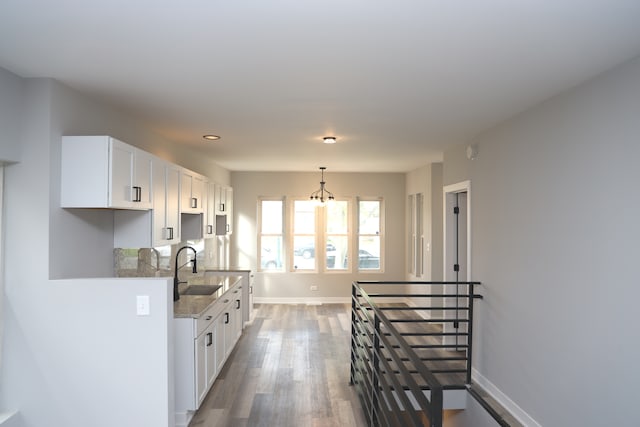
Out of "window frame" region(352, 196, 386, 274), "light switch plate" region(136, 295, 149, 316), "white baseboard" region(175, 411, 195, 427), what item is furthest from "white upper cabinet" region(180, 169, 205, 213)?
"window frame" region(352, 196, 386, 274)

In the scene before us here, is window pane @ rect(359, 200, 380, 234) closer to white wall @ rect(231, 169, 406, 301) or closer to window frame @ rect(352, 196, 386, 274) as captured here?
window frame @ rect(352, 196, 386, 274)

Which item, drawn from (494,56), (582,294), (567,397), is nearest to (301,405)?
(567,397)

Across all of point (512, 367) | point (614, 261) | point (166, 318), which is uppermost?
point (614, 261)

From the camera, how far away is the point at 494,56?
2346mm

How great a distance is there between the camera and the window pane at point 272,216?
28.1 ft

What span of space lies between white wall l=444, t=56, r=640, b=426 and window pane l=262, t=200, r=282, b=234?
4.86m

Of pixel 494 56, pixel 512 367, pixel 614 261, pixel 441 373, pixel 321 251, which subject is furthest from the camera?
pixel 321 251

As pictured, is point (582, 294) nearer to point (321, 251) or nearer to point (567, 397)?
point (567, 397)

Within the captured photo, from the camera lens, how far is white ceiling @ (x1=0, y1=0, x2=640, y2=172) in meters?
1.84

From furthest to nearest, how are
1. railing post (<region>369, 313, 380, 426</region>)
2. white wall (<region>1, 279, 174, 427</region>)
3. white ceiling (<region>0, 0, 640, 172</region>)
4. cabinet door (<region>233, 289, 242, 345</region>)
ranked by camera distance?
cabinet door (<region>233, 289, 242, 345</region>), railing post (<region>369, 313, 380, 426</region>), white wall (<region>1, 279, 174, 427</region>), white ceiling (<region>0, 0, 640, 172</region>)

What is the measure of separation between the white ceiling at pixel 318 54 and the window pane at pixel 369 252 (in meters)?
4.93

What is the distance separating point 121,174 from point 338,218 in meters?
5.96

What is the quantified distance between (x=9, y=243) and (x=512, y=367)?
3.96m

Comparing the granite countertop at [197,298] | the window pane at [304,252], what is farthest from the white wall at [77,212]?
the window pane at [304,252]
